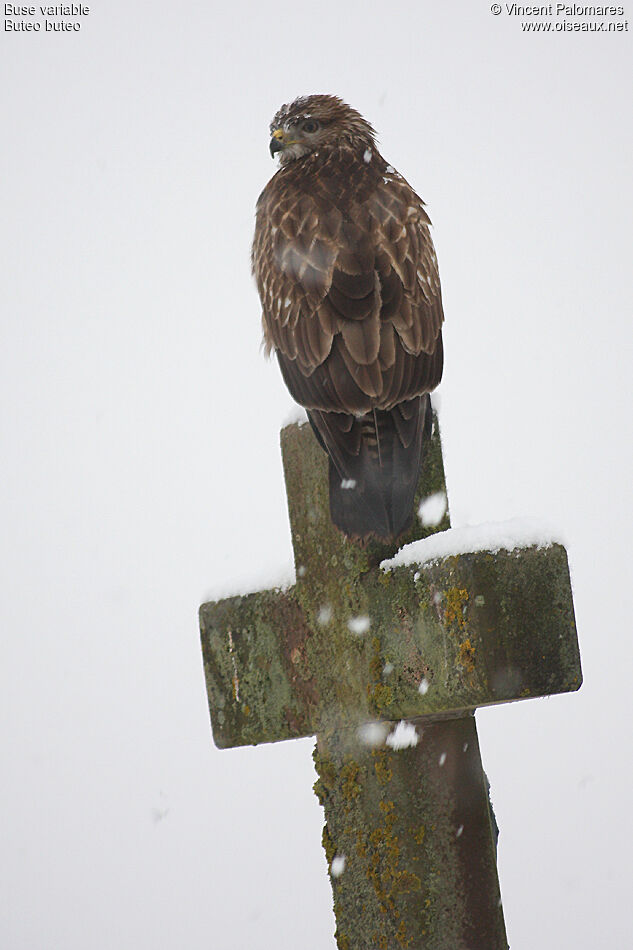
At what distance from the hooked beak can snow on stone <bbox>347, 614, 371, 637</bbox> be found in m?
1.79

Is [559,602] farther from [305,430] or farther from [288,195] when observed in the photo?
[288,195]

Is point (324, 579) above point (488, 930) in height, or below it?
above

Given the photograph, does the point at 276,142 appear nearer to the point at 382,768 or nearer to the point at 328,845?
the point at 382,768

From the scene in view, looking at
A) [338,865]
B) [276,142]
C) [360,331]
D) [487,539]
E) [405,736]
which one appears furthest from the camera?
[276,142]

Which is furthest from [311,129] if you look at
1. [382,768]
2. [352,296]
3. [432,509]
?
[382,768]

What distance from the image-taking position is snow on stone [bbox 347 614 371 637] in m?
2.86

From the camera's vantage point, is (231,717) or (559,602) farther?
(231,717)

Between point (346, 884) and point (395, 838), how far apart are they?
0.24 metres

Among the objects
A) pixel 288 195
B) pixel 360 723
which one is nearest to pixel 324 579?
pixel 360 723

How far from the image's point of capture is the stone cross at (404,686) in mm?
2506

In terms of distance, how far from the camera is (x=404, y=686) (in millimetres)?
2721

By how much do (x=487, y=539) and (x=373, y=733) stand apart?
69 cm

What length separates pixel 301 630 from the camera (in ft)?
10.2

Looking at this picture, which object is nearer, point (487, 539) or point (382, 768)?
point (487, 539)
